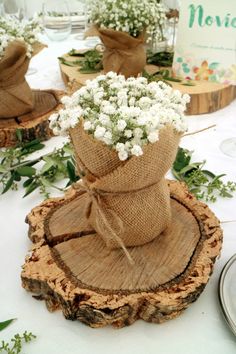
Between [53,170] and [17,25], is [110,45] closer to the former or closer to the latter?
[17,25]

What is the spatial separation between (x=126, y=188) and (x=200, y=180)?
348 mm

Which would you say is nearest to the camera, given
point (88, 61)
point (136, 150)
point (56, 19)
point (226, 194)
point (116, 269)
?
point (136, 150)

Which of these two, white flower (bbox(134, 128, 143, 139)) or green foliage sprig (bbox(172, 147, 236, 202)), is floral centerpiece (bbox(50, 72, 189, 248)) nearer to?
white flower (bbox(134, 128, 143, 139))

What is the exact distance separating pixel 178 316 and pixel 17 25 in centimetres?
91

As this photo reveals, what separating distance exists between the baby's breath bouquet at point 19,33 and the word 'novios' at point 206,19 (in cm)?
48

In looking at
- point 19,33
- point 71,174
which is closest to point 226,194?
point 71,174

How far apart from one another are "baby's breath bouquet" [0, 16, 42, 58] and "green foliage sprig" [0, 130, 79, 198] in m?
0.29

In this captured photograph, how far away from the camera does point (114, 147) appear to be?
59 centimetres

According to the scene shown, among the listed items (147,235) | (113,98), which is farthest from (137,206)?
(113,98)

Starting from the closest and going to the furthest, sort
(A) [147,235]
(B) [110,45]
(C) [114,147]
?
1. (C) [114,147]
2. (A) [147,235]
3. (B) [110,45]

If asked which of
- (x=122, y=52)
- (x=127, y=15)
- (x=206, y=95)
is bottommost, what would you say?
(x=206, y=95)

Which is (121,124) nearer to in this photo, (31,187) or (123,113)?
(123,113)

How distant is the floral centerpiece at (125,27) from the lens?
1.26 meters

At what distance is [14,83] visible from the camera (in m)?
1.13
